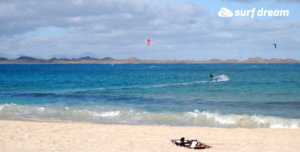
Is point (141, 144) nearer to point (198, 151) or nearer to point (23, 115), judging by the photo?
point (198, 151)

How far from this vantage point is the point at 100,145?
9.73 metres

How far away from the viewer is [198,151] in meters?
9.15

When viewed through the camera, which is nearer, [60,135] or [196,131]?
[60,135]

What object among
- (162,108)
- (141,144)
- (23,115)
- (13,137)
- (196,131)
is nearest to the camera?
(141,144)

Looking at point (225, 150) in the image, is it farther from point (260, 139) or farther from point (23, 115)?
point (23, 115)

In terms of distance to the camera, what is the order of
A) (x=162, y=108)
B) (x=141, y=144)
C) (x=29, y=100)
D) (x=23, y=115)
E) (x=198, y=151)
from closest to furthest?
(x=198, y=151), (x=141, y=144), (x=23, y=115), (x=162, y=108), (x=29, y=100)

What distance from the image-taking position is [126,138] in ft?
35.6

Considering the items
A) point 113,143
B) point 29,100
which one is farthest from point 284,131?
point 29,100

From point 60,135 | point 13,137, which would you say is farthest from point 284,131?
point 13,137

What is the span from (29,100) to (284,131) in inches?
737

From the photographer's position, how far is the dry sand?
935cm

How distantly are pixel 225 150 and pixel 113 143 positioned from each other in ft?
11.9

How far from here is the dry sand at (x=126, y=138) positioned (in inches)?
368

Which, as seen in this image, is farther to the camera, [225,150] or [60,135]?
[60,135]
